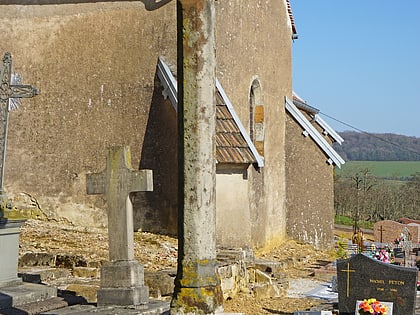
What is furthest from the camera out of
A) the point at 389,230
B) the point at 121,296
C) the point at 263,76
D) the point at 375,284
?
the point at 389,230

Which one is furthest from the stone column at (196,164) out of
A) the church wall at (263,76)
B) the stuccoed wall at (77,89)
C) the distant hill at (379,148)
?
the distant hill at (379,148)

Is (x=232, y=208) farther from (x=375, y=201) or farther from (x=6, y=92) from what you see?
(x=375, y=201)

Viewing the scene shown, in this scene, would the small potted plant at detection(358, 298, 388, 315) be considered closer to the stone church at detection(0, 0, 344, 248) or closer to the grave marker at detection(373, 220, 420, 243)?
the stone church at detection(0, 0, 344, 248)

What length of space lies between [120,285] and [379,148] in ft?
372

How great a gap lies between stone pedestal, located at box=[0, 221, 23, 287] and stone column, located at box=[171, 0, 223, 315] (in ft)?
14.0

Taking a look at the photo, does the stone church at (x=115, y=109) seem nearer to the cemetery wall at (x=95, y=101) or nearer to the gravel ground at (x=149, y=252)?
the cemetery wall at (x=95, y=101)

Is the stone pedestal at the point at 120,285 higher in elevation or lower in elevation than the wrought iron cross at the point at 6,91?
lower

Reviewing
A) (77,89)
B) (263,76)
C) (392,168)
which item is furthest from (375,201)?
(392,168)

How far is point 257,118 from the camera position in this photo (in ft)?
54.6

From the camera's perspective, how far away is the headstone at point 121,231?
7965 mm

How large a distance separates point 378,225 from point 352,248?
5544 mm

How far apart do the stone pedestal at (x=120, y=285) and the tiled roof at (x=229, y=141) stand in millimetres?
5391

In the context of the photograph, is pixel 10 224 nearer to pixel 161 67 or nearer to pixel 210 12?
pixel 210 12

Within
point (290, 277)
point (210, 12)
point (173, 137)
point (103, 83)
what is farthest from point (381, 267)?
point (103, 83)
